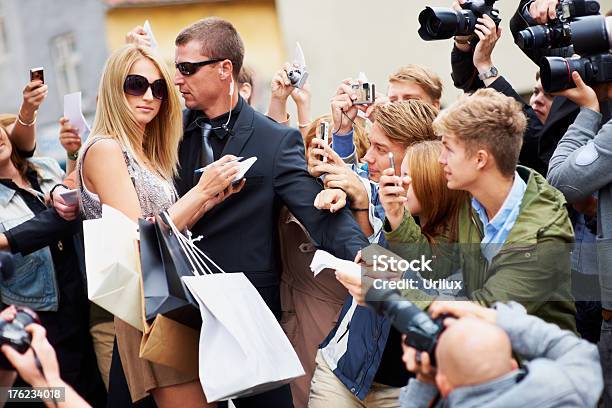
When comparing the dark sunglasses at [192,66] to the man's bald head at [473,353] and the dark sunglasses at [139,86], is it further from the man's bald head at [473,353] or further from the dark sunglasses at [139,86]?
the man's bald head at [473,353]

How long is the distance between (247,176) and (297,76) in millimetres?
883

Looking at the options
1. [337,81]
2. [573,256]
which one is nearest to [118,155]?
[573,256]

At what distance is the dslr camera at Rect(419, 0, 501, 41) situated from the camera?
4.47m

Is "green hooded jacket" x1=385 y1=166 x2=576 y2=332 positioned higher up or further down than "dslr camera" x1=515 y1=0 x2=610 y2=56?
further down

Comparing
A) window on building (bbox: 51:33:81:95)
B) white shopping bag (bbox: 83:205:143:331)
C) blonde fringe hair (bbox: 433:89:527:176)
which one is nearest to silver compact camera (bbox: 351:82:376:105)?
blonde fringe hair (bbox: 433:89:527:176)

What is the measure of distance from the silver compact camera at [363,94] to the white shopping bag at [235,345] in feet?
3.72

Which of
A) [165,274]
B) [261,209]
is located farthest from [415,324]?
[261,209]

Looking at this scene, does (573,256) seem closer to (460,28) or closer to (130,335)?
(460,28)

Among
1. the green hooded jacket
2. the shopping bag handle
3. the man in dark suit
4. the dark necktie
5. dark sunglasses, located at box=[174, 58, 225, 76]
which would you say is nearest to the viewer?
the green hooded jacket

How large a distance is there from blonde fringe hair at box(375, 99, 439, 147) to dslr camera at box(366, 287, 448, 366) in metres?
1.32

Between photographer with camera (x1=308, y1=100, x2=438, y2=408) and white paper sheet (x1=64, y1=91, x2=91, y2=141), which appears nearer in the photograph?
photographer with camera (x1=308, y1=100, x2=438, y2=408)

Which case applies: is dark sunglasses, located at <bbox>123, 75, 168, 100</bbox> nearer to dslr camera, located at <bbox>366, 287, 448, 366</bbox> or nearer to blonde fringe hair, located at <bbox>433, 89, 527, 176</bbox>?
blonde fringe hair, located at <bbox>433, 89, 527, 176</bbox>

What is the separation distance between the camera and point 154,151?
13.4 feet

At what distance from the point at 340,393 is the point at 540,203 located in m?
1.03
